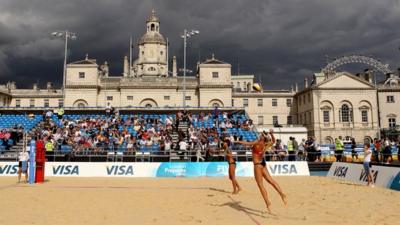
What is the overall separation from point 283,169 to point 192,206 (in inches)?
553

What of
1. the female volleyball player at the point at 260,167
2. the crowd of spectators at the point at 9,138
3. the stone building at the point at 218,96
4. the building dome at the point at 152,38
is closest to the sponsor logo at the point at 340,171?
the female volleyball player at the point at 260,167

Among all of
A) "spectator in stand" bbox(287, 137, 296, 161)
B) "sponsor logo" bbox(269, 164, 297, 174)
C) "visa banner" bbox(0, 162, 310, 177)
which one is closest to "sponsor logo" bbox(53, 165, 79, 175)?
"visa banner" bbox(0, 162, 310, 177)

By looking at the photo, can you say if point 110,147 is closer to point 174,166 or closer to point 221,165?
point 174,166

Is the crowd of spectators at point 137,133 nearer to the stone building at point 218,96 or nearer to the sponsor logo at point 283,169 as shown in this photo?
the sponsor logo at point 283,169

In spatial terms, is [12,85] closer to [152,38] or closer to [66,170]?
[152,38]

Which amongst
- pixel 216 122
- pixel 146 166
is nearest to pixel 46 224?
→ pixel 146 166

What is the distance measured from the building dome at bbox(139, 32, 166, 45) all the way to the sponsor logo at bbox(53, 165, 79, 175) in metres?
58.7

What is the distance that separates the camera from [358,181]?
18.8 meters

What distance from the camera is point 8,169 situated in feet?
78.6

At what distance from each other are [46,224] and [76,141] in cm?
2156

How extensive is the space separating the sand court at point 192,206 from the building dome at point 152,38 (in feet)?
218

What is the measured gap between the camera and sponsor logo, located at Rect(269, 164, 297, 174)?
79.0 feet

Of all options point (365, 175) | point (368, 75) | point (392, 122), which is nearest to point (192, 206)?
point (365, 175)

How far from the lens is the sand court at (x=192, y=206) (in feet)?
30.3
